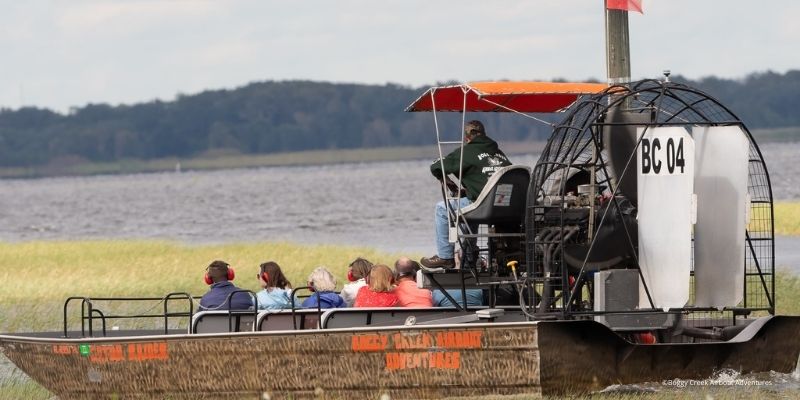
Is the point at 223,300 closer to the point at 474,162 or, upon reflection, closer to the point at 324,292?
the point at 324,292

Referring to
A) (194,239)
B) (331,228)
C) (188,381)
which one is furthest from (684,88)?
(331,228)

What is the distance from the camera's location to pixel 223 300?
14.4 m

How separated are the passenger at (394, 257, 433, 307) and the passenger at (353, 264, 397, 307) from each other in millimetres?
261

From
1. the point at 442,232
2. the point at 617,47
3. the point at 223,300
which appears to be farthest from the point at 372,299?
the point at 617,47

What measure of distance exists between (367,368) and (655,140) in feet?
9.80

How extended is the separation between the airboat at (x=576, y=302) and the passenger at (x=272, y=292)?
0.30 metres

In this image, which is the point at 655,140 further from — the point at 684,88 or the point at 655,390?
the point at 655,390

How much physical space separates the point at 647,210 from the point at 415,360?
2220mm

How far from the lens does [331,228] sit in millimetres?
62094

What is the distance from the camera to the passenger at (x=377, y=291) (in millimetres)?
14141

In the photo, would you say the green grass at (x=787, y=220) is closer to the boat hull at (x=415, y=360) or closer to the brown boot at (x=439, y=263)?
the brown boot at (x=439, y=263)

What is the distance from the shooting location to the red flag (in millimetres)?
16469

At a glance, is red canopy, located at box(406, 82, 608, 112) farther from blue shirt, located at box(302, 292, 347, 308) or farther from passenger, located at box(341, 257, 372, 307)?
blue shirt, located at box(302, 292, 347, 308)

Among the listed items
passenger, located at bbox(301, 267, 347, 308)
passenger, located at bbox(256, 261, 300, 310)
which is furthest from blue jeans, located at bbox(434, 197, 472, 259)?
passenger, located at bbox(256, 261, 300, 310)
